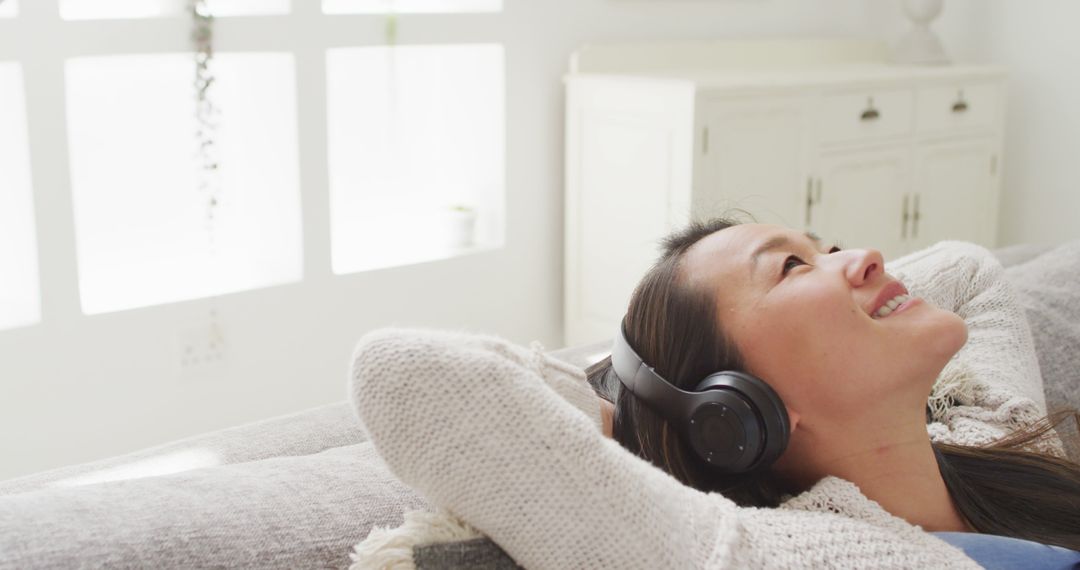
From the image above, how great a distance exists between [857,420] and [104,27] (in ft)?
7.31

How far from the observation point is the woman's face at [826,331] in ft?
3.67

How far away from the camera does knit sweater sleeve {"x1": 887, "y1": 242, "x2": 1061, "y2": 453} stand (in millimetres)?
1429

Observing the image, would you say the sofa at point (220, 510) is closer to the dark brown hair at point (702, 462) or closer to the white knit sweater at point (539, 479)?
the white knit sweater at point (539, 479)

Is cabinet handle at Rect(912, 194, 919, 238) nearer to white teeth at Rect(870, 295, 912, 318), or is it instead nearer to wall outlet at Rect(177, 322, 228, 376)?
Result: wall outlet at Rect(177, 322, 228, 376)

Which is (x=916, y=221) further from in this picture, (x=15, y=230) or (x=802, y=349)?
(x=802, y=349)

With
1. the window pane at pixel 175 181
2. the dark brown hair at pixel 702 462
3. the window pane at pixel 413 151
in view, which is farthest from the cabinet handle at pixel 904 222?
the dark brown hair at pixel 702 462

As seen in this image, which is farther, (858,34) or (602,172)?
(858,34)

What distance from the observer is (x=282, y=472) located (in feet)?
3.35

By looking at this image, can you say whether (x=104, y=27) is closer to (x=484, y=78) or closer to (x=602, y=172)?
(x=484, y=78)

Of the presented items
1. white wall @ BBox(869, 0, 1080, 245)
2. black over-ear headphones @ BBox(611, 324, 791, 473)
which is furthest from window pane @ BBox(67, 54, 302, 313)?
white wall @ BBox(869, 0, 1080, 245)

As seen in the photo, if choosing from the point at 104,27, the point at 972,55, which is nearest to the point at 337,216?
the point at 104,27

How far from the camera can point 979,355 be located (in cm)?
156

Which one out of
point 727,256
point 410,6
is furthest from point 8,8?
point 727,256

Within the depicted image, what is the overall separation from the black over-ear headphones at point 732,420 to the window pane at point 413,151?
2.43 metres
